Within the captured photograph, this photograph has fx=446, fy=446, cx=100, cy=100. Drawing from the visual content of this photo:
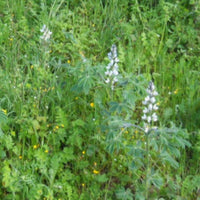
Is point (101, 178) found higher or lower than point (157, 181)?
lower

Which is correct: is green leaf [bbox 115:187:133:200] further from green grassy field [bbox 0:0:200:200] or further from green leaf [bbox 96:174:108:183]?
green leaf [bbox 96:174:108:183]

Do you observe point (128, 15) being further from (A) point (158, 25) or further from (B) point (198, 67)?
(B) point (198, 67)

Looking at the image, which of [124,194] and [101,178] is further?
[101,178]

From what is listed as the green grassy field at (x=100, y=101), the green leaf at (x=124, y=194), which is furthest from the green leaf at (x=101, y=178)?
the green leaf at (x=124, y=194)

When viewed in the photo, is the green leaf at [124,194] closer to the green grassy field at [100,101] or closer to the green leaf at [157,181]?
the green grassy field at [100,101]

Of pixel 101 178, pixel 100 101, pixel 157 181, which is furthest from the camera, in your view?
→ pixel 100 101

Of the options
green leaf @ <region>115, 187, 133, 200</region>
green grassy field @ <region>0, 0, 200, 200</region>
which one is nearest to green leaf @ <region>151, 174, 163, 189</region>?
green grassy field @ <region>0, 0, 200, 200</region>

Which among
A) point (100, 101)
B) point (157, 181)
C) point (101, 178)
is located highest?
point (100, 101)

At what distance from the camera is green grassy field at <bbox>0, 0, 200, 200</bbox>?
2883 mm

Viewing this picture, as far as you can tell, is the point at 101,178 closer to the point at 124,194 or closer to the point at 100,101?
the point at 124,194

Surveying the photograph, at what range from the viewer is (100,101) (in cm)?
334

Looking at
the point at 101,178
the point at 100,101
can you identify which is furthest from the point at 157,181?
the point at 100,101

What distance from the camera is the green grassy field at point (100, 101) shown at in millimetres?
2883

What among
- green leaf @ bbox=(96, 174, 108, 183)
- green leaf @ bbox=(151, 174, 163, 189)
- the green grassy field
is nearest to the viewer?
green leaf @ bbox=(151, 174, 163, 189)
